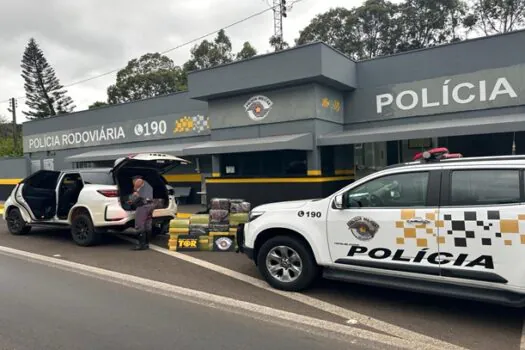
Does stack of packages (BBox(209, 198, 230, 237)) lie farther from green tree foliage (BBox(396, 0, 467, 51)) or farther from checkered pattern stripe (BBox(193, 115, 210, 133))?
green tree foliage (BBox(396, 0, 467, 51))

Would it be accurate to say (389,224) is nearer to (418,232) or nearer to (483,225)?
(418,232)

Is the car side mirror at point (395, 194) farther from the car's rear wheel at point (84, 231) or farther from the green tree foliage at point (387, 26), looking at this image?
the green tree foliage at point (387, 26)

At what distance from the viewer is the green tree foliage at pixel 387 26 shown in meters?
38.2

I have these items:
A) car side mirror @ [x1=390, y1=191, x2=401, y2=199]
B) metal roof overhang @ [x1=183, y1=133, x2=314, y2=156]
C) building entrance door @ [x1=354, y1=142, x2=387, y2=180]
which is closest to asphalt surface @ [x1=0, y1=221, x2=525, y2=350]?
car side mirror @ [x1=390, y1=191, x2=401, y2=199]

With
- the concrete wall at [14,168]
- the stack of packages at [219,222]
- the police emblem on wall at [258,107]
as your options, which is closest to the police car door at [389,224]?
the stack of packages at [219,222]

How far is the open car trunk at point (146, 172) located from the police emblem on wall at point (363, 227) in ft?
15.8

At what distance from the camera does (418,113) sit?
37.3 ft

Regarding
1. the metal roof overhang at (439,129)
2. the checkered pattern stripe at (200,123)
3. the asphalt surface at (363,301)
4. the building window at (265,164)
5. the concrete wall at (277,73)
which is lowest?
the asphalt surface at (363,301)

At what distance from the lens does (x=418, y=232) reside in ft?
14.5

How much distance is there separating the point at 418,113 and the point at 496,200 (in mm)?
7757

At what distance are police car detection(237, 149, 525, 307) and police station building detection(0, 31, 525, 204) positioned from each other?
5616 mm

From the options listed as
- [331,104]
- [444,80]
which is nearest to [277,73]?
[331,104]

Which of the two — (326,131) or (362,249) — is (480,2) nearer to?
(326,131)

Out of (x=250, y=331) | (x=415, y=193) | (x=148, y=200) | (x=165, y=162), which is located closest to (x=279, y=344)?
(x=250, y=331)
